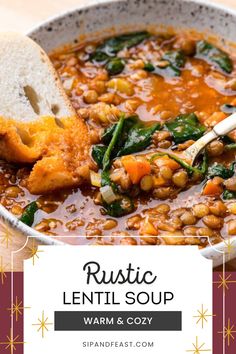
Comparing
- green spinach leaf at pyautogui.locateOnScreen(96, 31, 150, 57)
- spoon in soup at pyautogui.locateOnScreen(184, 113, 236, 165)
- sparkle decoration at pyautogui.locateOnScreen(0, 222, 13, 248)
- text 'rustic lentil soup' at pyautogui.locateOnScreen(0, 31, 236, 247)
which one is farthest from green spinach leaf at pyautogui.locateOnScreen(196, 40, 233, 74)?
sparkle decoration at pyautogui.locateOnScreen(0, 222, 13, 248)

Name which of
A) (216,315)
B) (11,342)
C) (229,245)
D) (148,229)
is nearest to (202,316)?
(216,315)

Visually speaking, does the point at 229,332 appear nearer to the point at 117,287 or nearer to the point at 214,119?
the point at 117,287

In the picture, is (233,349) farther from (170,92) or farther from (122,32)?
(122,32)

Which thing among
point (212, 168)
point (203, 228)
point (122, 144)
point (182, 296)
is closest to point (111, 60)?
point (122, 144)

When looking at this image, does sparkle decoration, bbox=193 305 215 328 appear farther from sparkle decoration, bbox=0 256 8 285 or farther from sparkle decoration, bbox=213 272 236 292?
sparkle decoration, bbox=0 256 8 285

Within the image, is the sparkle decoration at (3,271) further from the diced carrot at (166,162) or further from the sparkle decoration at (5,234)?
the diced carrot at (166,162)

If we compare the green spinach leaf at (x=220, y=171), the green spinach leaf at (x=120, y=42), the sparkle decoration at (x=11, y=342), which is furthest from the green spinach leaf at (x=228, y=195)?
the green spinach leaf at (x=120, y=42)
